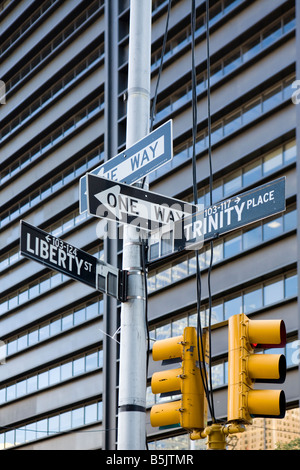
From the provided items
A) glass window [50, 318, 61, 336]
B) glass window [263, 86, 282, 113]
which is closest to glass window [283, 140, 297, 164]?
glass window [263, 86, 282, 113]

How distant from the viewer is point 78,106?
47594 millimetres

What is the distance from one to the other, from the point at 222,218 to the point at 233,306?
88.7 feet

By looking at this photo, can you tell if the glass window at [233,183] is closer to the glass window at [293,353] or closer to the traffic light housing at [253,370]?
the glass window at [293,353]

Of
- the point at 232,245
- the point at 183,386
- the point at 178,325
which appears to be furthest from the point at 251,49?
the point at 183,386

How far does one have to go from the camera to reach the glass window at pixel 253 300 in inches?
1328

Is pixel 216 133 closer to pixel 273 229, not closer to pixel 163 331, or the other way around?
pixel 273 229

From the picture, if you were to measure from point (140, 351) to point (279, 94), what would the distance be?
28791 mm

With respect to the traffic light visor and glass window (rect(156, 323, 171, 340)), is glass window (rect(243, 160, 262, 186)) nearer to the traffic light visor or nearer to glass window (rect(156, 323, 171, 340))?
glass window (rect(156, 323, 171, 340))

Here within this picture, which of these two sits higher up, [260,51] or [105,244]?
[260,51]

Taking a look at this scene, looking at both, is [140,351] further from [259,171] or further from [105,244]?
[105,244]

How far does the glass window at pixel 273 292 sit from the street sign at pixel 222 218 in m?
25.2

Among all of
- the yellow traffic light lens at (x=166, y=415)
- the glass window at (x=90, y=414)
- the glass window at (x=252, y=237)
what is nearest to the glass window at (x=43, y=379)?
the glass window at (x=90, y=414)

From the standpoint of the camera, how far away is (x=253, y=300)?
34.0 metres

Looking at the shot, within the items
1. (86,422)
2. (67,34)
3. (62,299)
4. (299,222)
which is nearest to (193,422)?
(299,222)
